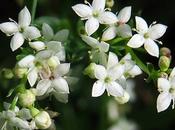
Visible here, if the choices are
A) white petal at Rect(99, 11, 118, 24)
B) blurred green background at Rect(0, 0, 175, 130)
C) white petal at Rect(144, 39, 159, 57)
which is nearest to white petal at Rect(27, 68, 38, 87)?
white petal at Rect(99, 11, 118, 24)

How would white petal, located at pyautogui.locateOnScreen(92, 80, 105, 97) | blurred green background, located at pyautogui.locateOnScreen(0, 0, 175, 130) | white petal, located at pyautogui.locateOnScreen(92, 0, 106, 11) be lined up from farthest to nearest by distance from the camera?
blurred green background, located at pyautogui.locateOnScreen(0, 0, 175, 130)
white petal, located at pyautogui.locateOnScreen(92, 0, 106, 11)
white petal, located at pyautogui.locateOnScreen(92, 80, 105, 97)

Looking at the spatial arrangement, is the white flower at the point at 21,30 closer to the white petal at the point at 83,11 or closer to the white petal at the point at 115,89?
the white petal at the point at 83,11

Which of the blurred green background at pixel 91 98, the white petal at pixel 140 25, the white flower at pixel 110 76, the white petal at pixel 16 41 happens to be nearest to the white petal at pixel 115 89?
the white flower at pixel 110 76

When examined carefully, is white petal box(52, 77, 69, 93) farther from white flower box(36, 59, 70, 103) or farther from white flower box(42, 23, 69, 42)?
white flower box(42, 23, 69, 42)

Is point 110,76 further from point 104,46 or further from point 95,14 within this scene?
point 95,14

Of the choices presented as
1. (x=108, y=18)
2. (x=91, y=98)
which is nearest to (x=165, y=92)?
(x=108, y=18)

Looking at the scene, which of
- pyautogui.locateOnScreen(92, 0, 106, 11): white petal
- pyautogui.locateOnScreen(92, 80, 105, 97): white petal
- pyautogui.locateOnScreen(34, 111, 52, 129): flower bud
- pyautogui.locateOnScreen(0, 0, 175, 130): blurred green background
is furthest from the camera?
pyautogui.locateOnScreen(0, 0, 175, 130): blurred green background
